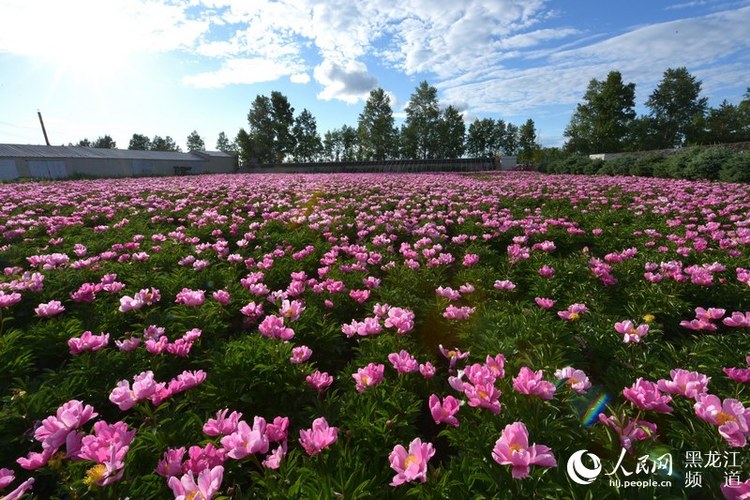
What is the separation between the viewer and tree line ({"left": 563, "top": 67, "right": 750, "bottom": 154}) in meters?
64.4

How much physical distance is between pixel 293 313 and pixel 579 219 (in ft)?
24.5

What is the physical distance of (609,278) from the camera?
12.7 feet

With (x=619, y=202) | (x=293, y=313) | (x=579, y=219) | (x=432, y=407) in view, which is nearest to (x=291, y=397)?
(x=293, y=313)

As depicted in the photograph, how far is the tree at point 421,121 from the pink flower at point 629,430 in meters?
73.3

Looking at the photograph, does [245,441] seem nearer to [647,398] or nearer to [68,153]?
[647,398]

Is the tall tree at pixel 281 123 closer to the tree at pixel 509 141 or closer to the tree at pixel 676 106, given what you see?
the tree at pixel 509 141

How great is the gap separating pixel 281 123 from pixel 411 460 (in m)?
77.8

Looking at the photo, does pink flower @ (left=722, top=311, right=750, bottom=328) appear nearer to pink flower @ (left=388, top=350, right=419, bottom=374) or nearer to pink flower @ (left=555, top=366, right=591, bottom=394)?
pink flower @ (left=555, top=366, right=591, bottom=394)

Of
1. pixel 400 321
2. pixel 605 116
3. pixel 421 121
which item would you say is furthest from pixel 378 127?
pixel 400 321

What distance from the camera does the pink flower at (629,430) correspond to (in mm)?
1554

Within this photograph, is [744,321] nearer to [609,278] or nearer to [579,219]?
[609,278]

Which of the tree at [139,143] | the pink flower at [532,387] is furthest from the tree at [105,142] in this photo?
the pink flower at [532,387]

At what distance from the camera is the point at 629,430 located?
1589 mm

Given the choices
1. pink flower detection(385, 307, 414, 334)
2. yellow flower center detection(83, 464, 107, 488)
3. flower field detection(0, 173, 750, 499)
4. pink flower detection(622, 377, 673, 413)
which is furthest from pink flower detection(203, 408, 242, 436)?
pink flower detection(622, 377, 673, 413)
